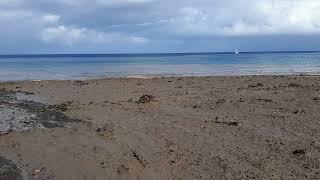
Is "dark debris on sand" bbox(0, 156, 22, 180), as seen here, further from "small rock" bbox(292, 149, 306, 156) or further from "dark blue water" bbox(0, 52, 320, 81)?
"dark blue water" bbox(0, 52, 320, 81)

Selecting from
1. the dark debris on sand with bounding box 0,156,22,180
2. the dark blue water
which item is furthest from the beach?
the dark blue water

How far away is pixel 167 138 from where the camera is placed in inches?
540

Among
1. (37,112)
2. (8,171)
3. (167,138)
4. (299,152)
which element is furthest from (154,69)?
(8,171)

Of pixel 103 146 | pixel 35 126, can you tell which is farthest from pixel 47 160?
pixel 35 126

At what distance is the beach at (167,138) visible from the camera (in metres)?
10.5

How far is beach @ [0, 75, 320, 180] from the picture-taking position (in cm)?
1052

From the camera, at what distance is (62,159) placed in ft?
38.9

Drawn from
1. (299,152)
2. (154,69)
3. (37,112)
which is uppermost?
(299,152)

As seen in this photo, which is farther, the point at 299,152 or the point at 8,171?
the point at 299,152

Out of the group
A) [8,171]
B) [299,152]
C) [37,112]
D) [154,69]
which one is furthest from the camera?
[154,69]

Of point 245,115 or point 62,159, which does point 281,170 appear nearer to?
point 62,159

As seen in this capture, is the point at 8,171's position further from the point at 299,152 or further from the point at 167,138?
the point at 299,152

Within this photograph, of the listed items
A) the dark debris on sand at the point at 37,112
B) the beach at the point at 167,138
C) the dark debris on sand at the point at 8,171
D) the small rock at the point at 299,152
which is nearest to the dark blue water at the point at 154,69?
the dark debris on sand at the point at 37,112

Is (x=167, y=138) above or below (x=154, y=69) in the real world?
above
